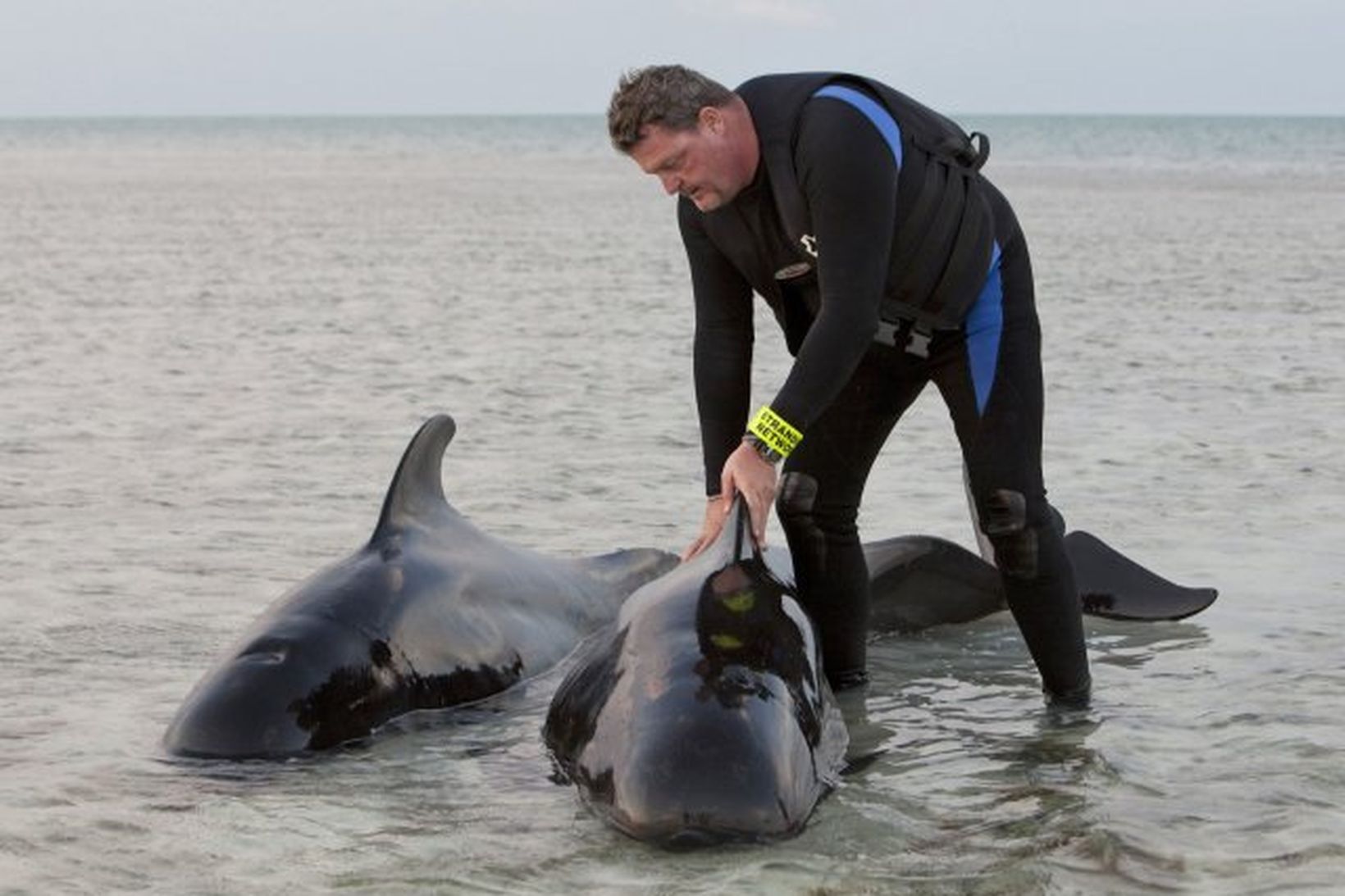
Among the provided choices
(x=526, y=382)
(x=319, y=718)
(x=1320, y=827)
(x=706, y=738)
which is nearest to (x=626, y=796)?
(x=706, y=738)

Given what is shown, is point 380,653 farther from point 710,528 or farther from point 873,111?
point 873,111

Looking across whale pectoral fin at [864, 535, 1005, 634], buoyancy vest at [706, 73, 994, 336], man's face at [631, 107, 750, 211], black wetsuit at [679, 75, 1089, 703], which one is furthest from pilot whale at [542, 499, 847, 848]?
whale pectoral fin at [864, 535, 1005, 634]

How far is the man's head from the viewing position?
5.52 m

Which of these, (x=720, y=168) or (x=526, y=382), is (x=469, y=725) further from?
(x=526, y=382)

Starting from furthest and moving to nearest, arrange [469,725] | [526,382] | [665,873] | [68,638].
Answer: [526,382] → [68,638] → [469,725] → [665,873]

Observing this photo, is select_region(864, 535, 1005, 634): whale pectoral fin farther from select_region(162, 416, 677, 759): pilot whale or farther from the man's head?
the man's head

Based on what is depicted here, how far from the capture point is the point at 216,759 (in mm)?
6027

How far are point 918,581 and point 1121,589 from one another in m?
0.74

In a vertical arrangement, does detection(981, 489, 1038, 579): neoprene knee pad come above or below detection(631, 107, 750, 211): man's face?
below

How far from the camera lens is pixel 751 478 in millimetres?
5703

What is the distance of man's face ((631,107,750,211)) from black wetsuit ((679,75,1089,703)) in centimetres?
15

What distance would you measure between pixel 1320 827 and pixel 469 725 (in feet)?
8.23

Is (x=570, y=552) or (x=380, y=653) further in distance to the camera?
(x=570, y=552)

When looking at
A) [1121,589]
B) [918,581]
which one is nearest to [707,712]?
[918,581]
